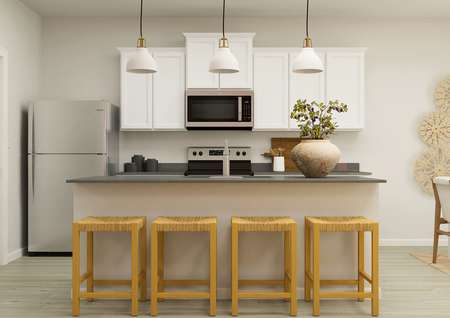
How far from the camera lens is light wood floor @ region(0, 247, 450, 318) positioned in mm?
3373

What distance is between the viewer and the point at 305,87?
18.5ft

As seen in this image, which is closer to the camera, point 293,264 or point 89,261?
point 293,264

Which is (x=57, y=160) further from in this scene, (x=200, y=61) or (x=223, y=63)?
(x=223, y=63)

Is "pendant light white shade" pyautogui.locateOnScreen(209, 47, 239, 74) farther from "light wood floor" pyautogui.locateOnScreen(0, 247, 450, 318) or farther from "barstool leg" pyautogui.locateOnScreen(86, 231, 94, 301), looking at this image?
"light wood floor" pyautogui.locateOnScreen(0, 247, 450, 318)

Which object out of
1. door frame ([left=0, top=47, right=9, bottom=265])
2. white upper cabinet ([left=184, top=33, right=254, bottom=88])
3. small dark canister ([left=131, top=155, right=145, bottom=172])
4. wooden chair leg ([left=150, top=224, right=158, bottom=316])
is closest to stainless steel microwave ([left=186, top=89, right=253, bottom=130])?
white upper cabinet ([left=184, top=33, right=254, bottom=88])

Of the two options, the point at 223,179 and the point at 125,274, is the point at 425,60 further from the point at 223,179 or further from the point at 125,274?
the point at 125,274

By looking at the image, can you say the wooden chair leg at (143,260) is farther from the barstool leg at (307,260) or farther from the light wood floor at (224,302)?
the barstool leg at (307,260)

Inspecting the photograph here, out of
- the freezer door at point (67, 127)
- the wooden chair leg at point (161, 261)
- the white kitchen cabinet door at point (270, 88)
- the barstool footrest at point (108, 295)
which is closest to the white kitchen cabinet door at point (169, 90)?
the freezer door at point (67, 127)

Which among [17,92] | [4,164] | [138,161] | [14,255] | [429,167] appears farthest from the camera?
[429,167]

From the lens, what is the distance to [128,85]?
18.4 ft

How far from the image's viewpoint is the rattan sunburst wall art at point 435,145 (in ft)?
19.7

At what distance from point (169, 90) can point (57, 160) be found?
1.42 meters

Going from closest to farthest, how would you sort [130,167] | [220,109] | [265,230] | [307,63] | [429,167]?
1. [265,230]
2. [307,63]
3. [220,109]
4. [130,167]
5. [429,167]

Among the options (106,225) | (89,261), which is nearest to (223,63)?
(106,225)
